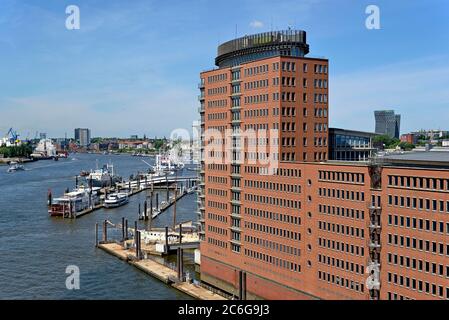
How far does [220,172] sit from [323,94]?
1357 centimetres

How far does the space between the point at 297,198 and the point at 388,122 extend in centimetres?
13253

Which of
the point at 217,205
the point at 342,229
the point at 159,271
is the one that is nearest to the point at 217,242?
the point at 217,205

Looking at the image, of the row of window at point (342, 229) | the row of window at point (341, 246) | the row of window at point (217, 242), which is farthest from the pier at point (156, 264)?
the row of window at point (342, 229)

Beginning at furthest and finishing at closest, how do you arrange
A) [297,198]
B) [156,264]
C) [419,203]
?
[156,264] < [297,198] < [419,203]

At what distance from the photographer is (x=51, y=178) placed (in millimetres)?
186500

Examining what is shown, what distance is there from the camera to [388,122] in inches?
6619

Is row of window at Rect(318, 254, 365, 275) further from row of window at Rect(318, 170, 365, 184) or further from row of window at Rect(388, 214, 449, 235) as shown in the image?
row of window at Rect(318, 170, 365, 184)

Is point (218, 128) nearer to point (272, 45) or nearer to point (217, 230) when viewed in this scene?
point (272, 45)

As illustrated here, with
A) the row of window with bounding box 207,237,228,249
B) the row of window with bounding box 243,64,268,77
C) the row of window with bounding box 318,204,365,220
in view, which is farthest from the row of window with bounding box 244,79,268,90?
the row of window with bounding box 207,237,228,249

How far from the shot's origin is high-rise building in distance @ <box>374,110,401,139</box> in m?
166

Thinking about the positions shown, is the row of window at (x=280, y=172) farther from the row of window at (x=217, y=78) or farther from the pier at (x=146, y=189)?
the pier at (x=146, y=189)
